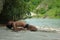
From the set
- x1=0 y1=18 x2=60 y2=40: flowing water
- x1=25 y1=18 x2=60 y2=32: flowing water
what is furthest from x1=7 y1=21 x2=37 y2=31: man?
x1=25 y1=18 x2=60 y2=32: flowing water

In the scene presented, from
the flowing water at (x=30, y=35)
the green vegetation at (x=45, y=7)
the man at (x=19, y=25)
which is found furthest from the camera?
the green vegetation at (x=45, y=7)

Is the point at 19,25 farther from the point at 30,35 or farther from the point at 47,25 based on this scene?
the point at 47,25

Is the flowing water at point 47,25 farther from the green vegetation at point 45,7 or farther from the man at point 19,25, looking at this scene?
the green vegetation at point 45,7

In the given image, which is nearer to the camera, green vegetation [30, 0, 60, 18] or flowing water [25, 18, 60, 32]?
flowing water [25, 18, 60, 32]

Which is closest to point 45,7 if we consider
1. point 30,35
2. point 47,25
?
point 47,25

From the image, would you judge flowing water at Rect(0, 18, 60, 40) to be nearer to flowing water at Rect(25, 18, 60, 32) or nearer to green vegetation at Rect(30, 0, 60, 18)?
flowing water at Rect(25, 18, 60, 32)

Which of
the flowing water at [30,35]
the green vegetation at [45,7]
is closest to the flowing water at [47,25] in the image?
the flowing water at [30,35]

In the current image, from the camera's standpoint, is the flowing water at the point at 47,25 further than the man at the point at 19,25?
Yes

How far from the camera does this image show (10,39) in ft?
47.0

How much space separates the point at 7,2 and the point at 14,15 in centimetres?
181

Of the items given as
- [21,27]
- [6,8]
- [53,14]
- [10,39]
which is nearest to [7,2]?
[6,8]

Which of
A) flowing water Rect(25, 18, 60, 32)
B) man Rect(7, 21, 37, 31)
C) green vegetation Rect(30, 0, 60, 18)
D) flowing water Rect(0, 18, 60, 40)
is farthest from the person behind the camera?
green vegetation Rect(30, 0, 60, 18)

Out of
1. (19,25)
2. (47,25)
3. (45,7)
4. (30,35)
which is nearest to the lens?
(30,35)

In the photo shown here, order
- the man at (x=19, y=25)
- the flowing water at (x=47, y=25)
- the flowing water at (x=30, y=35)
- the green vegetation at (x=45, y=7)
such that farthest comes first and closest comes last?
the green vegetation at (x=45, y=7) → the flowing water at (x=47, y=25) → the man at (x=19, y=25) → the flowing water at (x=30, y=35)
